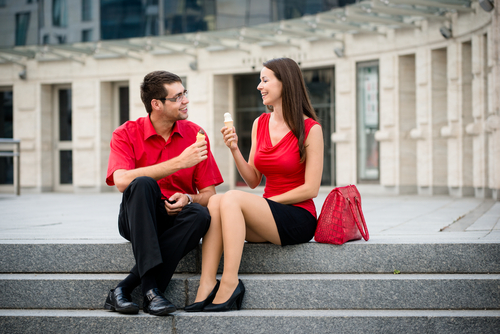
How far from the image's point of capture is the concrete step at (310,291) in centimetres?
324

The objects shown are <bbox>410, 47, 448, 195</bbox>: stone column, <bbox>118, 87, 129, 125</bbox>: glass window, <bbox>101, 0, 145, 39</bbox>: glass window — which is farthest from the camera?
<bbox>118, 87, 129, 125</bbox>: glass window

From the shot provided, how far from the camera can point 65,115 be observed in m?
15.4

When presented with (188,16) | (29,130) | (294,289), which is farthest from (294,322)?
(29,130)

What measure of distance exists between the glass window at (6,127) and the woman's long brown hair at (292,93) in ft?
46.3

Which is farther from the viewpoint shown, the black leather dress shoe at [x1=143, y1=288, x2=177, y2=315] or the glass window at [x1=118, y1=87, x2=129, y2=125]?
the glass window at [x1=118, y1=87, x2=129, y2=125]

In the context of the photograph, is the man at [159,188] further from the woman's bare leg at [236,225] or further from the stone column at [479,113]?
the stone column at [479,113]

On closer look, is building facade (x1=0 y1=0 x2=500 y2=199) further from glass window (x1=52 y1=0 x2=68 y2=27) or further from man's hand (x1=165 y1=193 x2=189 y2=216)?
man's hand (x1=165 y1=193 x2=189 y2=216)

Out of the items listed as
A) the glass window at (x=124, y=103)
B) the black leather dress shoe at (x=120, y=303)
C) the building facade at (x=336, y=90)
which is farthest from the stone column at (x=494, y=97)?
the glass window at (x=124, y=103)

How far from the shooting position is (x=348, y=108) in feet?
41.2

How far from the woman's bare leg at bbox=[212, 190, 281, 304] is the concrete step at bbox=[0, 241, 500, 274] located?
0.24m

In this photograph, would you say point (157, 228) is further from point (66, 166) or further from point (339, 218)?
point (66, 166)

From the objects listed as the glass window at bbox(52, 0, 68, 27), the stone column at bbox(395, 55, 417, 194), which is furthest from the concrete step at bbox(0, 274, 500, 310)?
the glass window at bbox(52, 0, 68, 27)

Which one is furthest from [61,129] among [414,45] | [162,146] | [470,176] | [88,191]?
[162,146]

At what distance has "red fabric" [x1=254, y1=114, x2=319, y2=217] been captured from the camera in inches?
140
